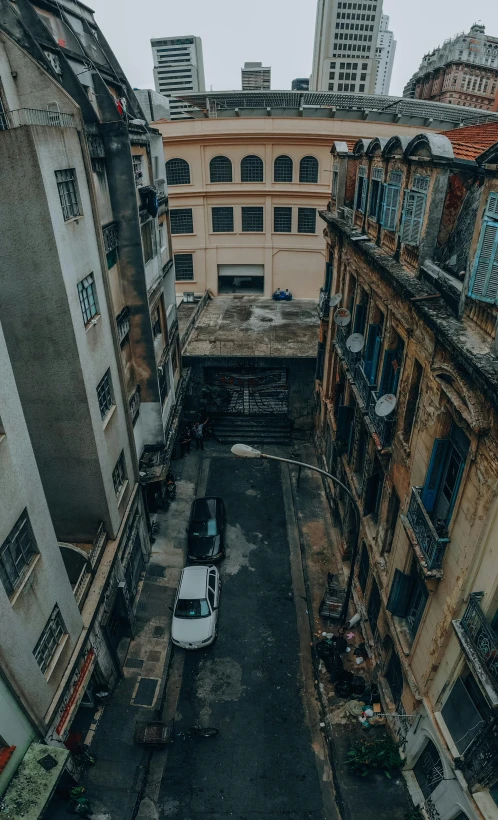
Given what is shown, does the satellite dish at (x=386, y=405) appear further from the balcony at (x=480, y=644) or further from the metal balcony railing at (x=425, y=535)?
the balcony at (x=480, y=644)

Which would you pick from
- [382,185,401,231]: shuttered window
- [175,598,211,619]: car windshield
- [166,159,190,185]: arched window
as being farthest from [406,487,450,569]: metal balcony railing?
[166,159,190,185]: arched window

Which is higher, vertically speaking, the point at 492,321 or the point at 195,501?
the point at 492,321

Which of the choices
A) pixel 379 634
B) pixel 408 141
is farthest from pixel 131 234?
pixel 379 634

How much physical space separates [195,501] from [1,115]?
18.2 meters

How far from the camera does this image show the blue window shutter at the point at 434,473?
11.8 meters

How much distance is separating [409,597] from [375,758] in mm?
5395

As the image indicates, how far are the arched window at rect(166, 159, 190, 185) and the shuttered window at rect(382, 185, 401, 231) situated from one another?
1028 inches

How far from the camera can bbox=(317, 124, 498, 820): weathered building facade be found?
9.64m

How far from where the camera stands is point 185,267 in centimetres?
4097

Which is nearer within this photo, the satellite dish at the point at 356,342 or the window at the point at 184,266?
the satellite dish at the point at 356,342

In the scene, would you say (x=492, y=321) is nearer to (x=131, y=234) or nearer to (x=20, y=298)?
(x=20, y=298)

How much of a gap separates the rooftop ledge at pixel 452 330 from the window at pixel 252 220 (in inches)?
1026

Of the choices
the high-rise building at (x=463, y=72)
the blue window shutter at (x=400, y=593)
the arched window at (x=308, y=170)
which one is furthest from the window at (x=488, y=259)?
the high-rise building at (x=463, y=72)

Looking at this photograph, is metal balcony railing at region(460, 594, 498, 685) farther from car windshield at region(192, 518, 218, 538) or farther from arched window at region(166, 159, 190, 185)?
arched window at region(166, 159, 190, 185)
